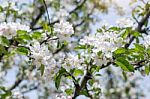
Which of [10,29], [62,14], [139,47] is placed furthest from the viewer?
[62,14]

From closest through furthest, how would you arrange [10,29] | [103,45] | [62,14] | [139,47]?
[103,45], [10,29], [139,47], [62,14]

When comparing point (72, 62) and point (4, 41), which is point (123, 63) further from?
point (4, 41)

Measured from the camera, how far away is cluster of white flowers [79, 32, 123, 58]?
8.47 ft

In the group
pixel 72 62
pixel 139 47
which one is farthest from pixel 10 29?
pixel 139 47

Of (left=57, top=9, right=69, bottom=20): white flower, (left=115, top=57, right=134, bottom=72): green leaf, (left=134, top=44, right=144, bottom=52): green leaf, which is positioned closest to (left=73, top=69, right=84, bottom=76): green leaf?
(left=115, top=57, right=134, bottom=72): green leaf

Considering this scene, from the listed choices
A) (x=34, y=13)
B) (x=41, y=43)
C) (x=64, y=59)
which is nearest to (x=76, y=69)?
(x=64, y=59)

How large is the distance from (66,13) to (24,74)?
1.54m

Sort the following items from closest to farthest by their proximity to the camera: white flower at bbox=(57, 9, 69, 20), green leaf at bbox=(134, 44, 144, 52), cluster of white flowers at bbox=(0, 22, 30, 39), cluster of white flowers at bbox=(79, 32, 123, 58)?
cluster of white flowers at bbox=(79, 32, 123, 58)
cluster of white flowers at bbox=(0, 22, 30, 39)
green leaf at bbox=(134, 44, 144, 52)
white flower at bbox=(57, 9, 69, 20)

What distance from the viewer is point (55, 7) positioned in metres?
7.20

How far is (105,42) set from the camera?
260 centimetres

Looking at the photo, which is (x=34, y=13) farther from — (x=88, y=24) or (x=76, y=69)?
(x=76, y=69)

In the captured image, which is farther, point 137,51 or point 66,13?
point 66,13

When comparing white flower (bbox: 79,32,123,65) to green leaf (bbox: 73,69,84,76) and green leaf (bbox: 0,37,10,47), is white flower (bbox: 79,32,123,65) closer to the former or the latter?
green leaf (bbox: 73,69,84,76)

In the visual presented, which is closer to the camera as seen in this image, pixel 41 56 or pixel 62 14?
pixel 41 56
